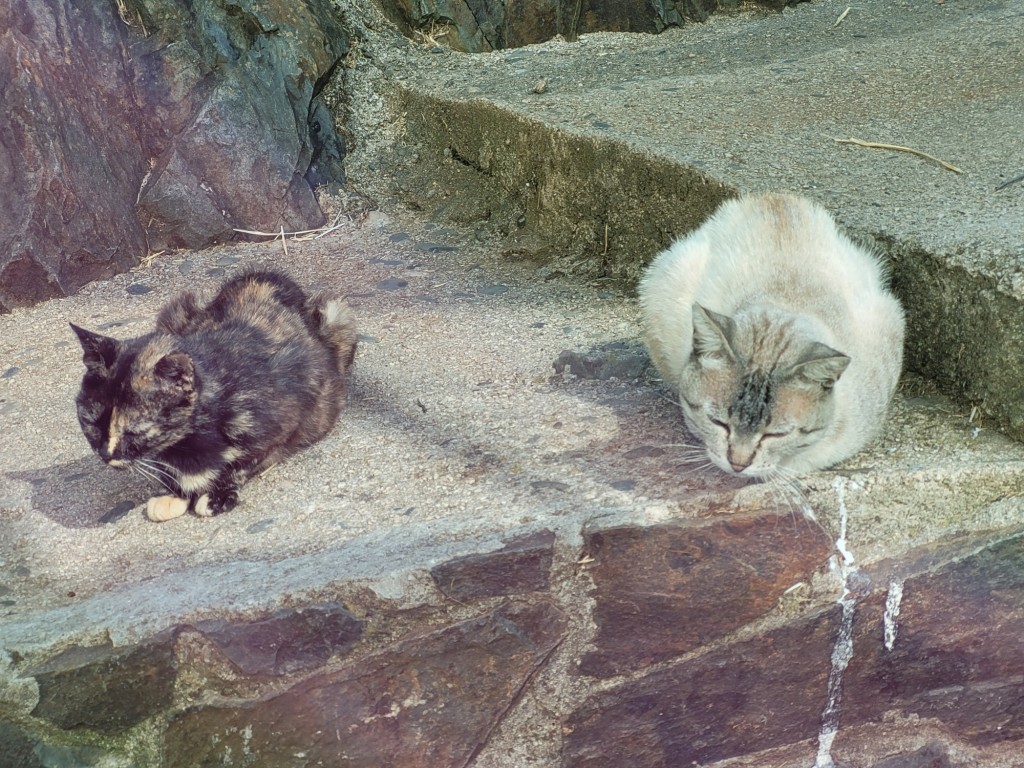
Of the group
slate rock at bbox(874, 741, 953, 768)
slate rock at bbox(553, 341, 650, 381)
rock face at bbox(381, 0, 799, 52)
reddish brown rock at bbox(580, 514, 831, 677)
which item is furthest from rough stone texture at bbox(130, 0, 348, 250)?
slate rock at bbox(874, 741, 953, 768)

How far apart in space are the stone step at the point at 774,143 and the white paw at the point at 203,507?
195cm

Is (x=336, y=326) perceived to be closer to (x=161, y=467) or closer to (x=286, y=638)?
(x=161, y=467)

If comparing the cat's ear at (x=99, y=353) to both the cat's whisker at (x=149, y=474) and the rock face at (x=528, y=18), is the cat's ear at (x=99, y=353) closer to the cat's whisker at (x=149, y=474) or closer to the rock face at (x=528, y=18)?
the cat's whisker at (x=149, y=474)

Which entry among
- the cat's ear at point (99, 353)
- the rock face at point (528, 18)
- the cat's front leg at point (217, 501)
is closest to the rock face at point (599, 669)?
the cat's front leg at point (217, 501)

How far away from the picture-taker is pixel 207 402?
3.07 metres

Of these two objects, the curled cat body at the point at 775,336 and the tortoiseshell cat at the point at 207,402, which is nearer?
the curled cat body at the point at 775,336

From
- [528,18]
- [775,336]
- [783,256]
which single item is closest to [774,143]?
[783,256]

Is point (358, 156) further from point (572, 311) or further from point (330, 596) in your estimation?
point (330, 596)

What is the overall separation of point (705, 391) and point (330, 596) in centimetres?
110

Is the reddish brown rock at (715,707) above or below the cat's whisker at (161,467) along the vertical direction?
below

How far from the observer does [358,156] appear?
528 cm

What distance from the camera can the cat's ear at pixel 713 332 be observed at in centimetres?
287

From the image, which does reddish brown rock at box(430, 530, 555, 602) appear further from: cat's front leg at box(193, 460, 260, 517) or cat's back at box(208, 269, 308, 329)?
cat's back at box(208, 269, 308, 329)

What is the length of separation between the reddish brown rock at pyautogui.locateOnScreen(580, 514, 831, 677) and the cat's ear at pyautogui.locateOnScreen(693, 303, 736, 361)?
0.43m
